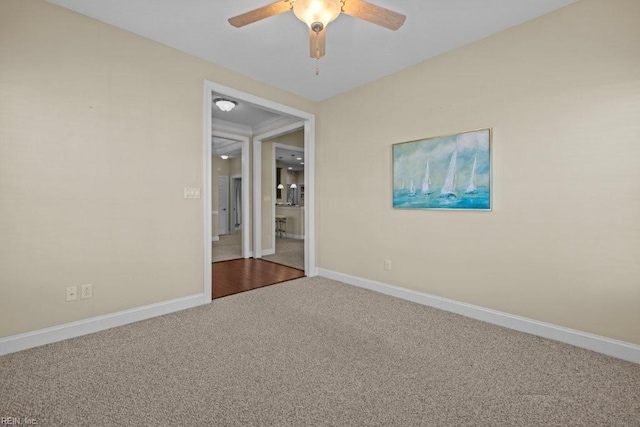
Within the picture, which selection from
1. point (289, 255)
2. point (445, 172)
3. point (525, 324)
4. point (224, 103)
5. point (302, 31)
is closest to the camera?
point (525, 324)

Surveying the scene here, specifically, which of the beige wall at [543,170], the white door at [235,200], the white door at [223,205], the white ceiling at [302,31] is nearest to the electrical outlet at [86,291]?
the white ceiling at [302,31]

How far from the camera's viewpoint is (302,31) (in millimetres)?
2531

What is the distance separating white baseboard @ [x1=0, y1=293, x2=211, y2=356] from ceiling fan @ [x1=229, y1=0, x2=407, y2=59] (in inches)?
104

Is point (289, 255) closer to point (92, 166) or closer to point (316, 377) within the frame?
point (92, 166)

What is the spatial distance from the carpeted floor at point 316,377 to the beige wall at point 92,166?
465mm

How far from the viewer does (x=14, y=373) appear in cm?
177

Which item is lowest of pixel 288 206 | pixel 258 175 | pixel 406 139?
pixel 288 206

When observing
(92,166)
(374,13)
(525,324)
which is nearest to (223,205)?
(92,166)

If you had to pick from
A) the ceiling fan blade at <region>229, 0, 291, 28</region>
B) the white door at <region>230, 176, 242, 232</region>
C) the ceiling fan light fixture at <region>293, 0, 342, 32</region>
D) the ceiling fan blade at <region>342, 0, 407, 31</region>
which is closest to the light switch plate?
the ceiling fan blade at <region>229, 0, 291, 28</region>

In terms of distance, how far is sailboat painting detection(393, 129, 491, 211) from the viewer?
263 centimetres

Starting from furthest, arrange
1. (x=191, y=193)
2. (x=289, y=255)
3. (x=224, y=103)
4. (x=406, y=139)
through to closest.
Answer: (x=289, y=255), (x=224, y=103), (x=406, y=139), (x=191, y=193)

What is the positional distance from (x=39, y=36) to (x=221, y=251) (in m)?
4.91

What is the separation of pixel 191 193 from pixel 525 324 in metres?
3.50

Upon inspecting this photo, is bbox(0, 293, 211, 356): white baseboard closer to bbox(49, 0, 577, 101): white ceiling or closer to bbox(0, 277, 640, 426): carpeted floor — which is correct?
bbox(0, 277, 640, 426): carpeted floor
